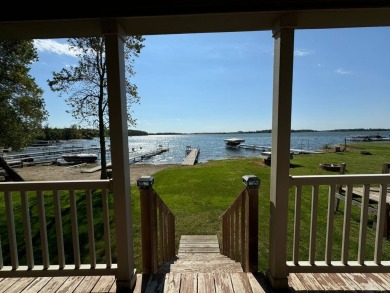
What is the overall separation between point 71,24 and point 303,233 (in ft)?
14.8

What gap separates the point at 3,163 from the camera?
8531 millimetres

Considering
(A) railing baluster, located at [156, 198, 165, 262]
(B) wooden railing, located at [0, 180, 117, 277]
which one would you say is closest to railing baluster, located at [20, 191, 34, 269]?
(B) wooden railing, located at [0, 180, 117, 277]

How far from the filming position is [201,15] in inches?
70.7

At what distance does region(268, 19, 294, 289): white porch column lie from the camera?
1884 mm

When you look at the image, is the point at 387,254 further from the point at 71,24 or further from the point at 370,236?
the point at 71,24

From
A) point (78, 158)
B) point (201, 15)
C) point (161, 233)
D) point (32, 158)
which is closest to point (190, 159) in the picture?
point (78, 158)

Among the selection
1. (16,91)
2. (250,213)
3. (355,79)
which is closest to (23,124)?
(16,91)

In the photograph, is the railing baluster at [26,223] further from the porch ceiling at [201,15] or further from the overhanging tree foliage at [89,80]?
the overhanging tree foliage at [89,80]

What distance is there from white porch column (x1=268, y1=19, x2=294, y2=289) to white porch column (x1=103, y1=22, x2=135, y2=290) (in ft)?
4.32

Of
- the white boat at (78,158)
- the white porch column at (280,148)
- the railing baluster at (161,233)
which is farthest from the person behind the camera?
the white boat at (78,158)

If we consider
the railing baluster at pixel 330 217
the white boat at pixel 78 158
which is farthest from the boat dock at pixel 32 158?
the railing baluster at pixel 330 217

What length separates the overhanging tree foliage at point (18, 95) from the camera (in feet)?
24.9

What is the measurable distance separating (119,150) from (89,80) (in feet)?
22.9

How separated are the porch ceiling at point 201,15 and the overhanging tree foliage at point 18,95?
7.39 m
